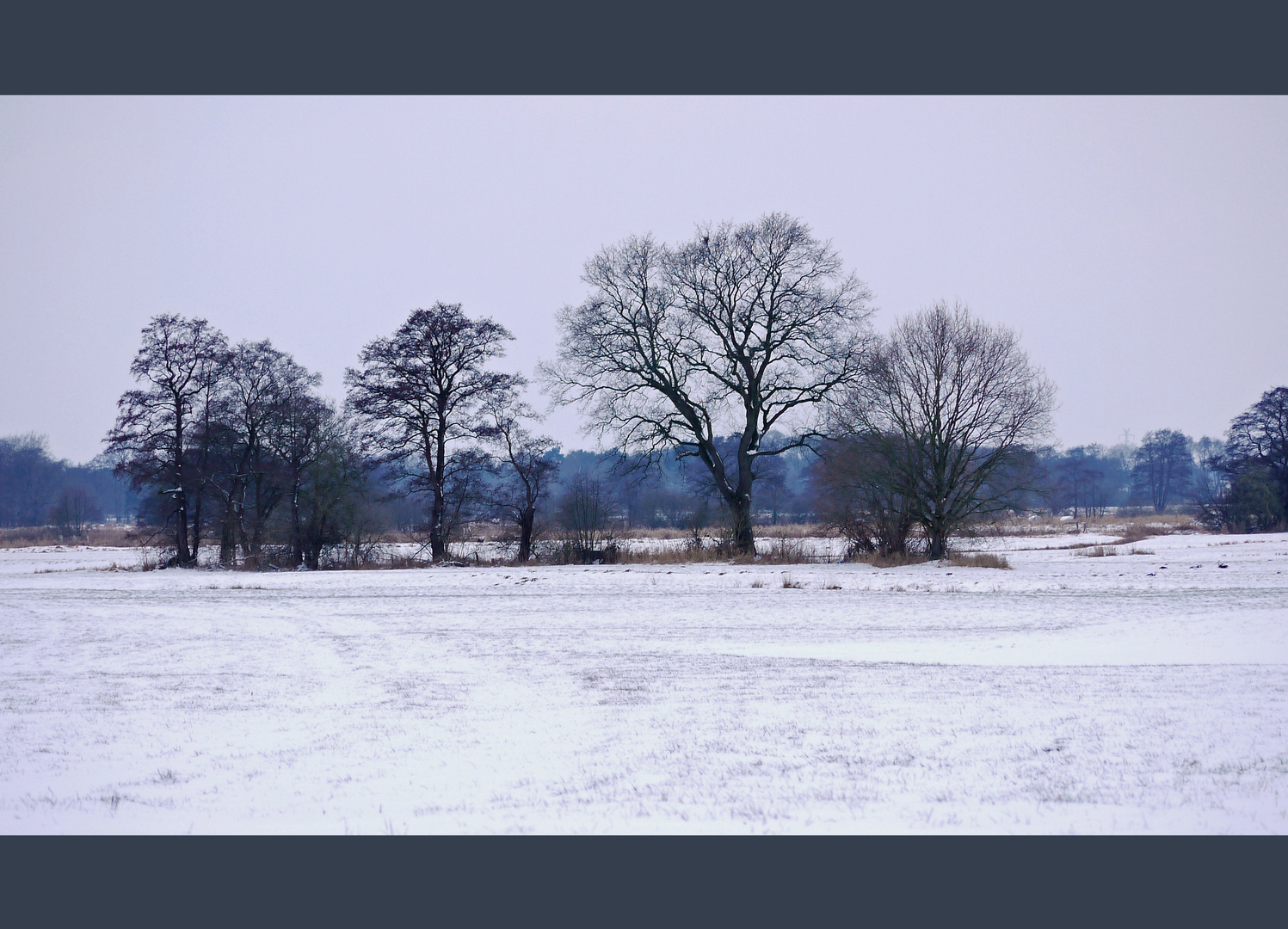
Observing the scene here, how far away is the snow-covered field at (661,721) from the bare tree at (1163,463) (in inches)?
4125

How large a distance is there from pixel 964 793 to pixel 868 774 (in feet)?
2.30

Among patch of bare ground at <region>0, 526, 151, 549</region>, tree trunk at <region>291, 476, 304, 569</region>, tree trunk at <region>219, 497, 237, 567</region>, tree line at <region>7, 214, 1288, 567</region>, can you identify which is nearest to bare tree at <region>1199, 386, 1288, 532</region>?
tree line at <region>7, 214, 1288, 567</region>

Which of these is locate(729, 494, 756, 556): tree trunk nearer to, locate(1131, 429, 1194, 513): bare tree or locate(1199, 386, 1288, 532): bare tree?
locate(1199, 386, 1288, 532): bare tree

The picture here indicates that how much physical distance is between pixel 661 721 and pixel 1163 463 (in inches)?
4771

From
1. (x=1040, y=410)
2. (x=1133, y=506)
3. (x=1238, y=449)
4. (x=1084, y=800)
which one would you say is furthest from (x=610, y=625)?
(x=1133, y=506)

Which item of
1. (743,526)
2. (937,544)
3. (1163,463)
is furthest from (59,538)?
(1163,463)

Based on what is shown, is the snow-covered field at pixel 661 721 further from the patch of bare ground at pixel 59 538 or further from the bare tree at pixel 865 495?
the patch of bare ground at pixel 59 538

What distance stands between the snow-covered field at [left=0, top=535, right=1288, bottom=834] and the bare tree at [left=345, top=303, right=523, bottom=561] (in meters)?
20.7

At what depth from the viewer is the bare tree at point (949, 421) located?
100ft

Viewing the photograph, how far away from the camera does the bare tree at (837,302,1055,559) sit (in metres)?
30.6

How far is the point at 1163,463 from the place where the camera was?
10644cm

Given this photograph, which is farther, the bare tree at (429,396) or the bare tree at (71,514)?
the bare tree at (71,514)

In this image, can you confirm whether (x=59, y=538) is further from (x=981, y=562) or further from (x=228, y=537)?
(x=981, y=562)

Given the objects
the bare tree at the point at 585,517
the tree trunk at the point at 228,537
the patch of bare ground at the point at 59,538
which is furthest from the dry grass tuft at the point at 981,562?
the patch of bare ground at the point at 59,538
